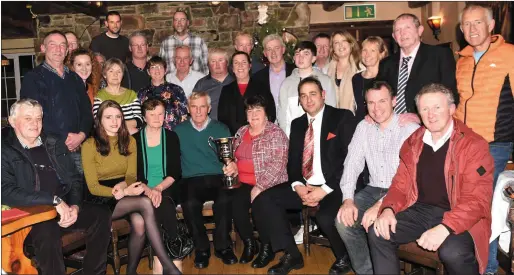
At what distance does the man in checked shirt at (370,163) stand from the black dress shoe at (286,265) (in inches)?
19.2

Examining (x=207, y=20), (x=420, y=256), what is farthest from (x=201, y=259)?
Answer: (x=207, y=20)

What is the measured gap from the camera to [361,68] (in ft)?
14.5

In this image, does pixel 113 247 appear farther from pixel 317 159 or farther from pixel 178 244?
pixel 317 159

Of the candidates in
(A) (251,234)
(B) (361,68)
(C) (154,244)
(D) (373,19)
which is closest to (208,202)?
(A) (251,234)

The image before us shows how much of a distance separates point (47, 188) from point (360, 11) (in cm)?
828

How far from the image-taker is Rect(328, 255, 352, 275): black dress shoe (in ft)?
12.2

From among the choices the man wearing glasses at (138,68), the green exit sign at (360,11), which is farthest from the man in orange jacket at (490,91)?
the green exit sign at (360,11)

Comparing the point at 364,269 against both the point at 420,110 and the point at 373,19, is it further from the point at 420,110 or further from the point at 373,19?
the point at 373,19

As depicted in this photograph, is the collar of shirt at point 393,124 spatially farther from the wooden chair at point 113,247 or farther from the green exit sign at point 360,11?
the green exit sign at point 360,11

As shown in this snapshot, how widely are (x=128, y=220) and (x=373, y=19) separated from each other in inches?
313

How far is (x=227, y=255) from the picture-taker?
404 cm

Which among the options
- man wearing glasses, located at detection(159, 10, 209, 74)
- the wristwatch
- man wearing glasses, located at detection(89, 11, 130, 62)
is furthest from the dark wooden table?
man wearing glasses, located at detection(89, 11, 130, 62)

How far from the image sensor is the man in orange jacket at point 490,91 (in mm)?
3389

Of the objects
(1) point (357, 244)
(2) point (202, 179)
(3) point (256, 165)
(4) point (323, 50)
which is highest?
Result: (4) point (323, 50)
